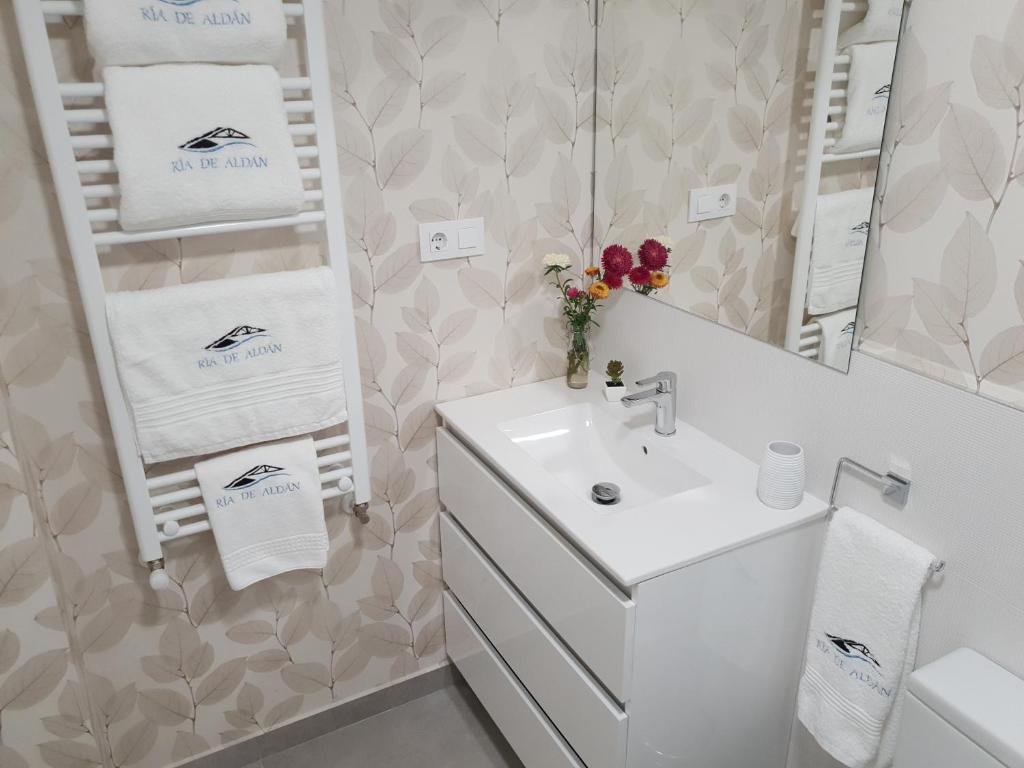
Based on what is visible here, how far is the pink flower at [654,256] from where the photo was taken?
1782mm

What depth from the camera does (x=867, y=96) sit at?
129cm

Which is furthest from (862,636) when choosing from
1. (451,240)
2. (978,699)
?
(451,240)

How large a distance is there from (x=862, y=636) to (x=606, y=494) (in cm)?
57

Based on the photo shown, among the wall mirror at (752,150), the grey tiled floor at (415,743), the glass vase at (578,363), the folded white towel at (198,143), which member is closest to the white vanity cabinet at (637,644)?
the grey tiled floor at (415,743)

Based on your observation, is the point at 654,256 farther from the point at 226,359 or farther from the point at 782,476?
the point at 226,359

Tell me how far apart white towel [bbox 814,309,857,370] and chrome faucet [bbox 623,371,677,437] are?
0.37 metres

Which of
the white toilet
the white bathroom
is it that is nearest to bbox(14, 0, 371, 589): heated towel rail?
the white bathroom

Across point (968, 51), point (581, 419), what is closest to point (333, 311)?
point (581, 419)

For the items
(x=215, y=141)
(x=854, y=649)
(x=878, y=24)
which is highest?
(x=878, y=24)

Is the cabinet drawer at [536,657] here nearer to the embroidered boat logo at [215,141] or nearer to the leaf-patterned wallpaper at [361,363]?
the leaf-patterned wallpaper at [361,363]

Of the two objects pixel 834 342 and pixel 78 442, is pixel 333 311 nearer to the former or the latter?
pixel 78 442

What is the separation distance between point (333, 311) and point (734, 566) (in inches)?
37.2

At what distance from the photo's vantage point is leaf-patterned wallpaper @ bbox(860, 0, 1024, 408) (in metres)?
1.12

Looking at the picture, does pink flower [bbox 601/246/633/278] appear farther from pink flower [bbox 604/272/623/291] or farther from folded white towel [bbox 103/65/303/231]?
folded white towel [bbox 103/65/303/231]
